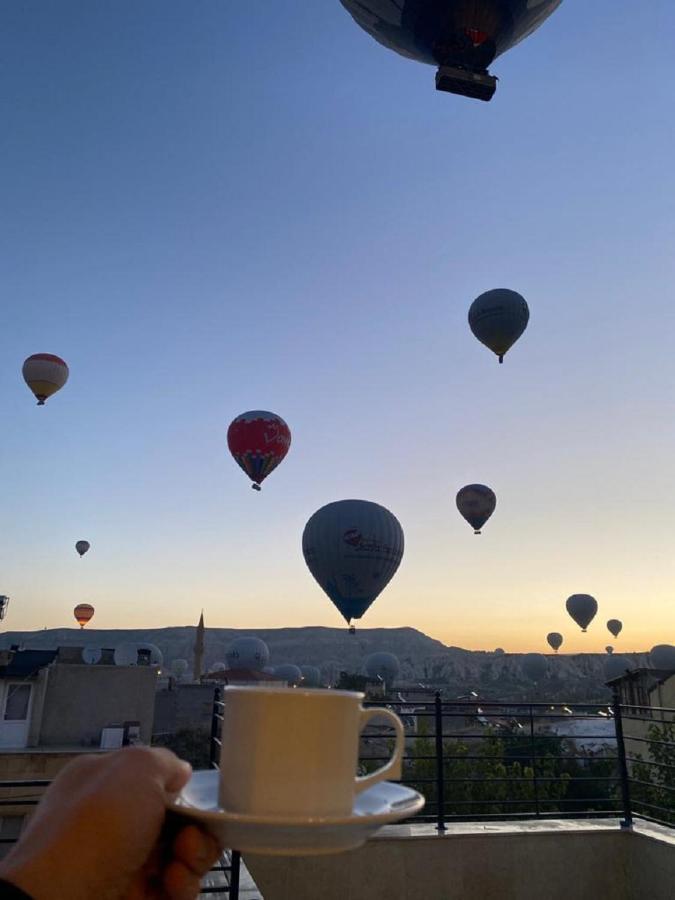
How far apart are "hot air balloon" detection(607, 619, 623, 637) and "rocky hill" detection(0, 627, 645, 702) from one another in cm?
3170

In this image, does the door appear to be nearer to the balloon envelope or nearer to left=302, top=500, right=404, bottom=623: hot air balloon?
left=302, top=500, right=404, bottom=623: hot air balloon

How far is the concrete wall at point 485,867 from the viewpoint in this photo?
15.4 feet

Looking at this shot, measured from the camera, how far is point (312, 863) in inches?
185

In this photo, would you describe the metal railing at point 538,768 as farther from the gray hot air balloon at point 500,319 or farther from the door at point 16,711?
the door at point 16,711

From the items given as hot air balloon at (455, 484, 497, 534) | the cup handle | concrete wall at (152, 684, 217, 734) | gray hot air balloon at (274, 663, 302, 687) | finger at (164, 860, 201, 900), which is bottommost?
concrete wall at (152, 684, 217, 734)

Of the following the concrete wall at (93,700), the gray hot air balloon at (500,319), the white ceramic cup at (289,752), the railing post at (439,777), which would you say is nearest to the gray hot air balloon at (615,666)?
the concrete wall at (93,700)

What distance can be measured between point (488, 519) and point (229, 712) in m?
23.7

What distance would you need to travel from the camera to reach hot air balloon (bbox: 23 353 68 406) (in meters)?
22.3

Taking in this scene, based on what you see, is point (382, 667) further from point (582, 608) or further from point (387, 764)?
point (387, 764)

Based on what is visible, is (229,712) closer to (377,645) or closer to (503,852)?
(503,852)

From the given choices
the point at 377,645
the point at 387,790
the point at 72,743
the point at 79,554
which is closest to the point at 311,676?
the point at 79,554

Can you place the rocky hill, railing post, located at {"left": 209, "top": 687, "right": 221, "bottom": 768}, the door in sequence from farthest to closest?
the rocky hill
the door
railing post, located at {"left": 209, "top": 687, "right": 221, "bottom": 768}

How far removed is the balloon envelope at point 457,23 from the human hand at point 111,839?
1015cm

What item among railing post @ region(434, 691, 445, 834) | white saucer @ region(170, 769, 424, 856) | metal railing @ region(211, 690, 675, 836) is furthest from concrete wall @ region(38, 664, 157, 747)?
white saucer @ region(170, 769, 424, 856)
